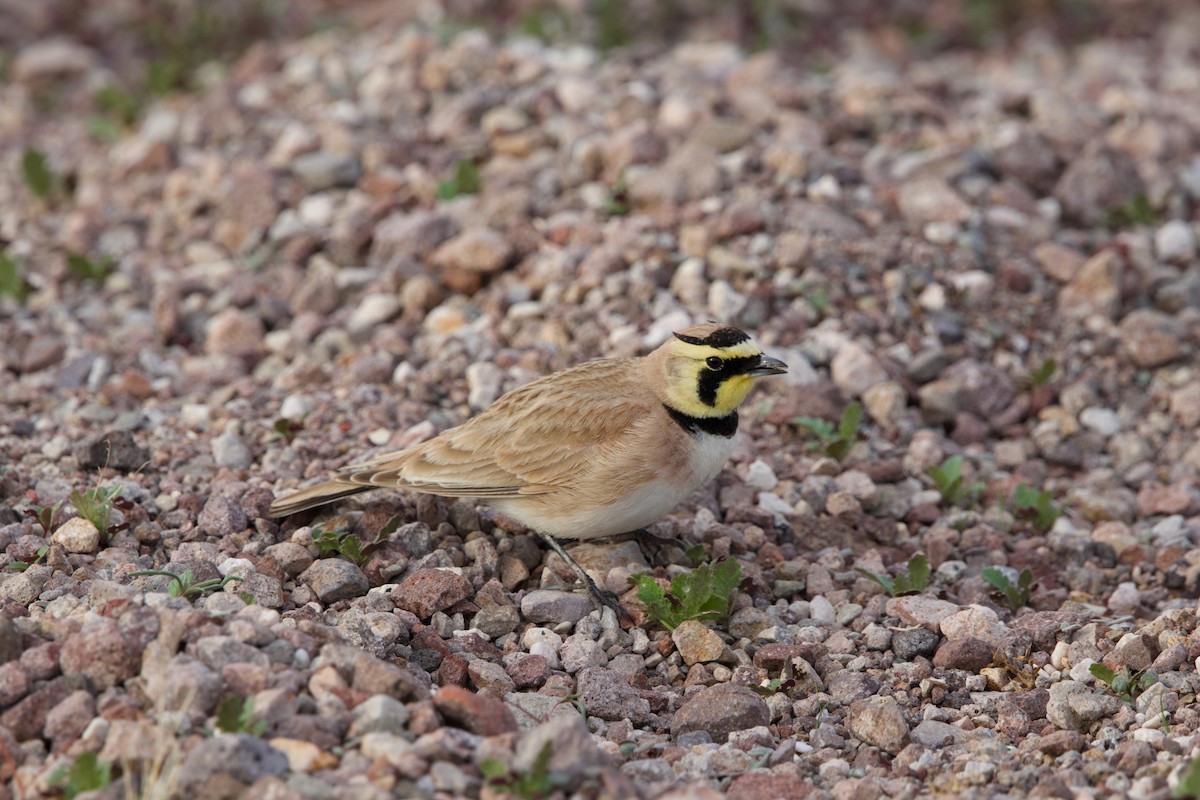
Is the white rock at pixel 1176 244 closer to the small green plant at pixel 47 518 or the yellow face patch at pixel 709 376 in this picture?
the yellow face patch at pixel 709 376

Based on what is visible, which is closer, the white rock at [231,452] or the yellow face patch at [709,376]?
the yellow face patch at [709,376]

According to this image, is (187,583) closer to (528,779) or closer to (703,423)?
(528,779)

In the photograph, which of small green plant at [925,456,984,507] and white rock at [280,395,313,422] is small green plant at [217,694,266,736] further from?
small green plant at [925,456,984,507]

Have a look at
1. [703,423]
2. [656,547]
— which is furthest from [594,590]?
[703,423]

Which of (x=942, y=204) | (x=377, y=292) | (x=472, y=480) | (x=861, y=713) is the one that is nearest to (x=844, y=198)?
(x=942, y=204)

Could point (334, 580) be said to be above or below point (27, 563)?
below

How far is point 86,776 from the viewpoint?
169 inches

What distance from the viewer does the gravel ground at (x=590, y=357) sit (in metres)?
4.81

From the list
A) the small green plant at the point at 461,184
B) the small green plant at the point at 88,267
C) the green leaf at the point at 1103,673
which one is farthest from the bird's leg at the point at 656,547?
the small green plant at the point at 88,267

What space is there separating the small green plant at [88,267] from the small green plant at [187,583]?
414 centimetres

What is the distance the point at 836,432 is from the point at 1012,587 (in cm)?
148

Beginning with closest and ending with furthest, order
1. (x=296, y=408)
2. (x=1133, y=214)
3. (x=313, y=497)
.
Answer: (x=313, y=497), (x=296, y=408), (x=1133, y=214)

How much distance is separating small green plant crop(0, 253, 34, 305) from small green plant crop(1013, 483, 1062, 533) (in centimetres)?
593

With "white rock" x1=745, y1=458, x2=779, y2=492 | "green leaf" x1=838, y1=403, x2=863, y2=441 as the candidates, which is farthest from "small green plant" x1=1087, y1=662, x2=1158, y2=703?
"green leaf" x1=838, y1=403, x2=863, y2=441
